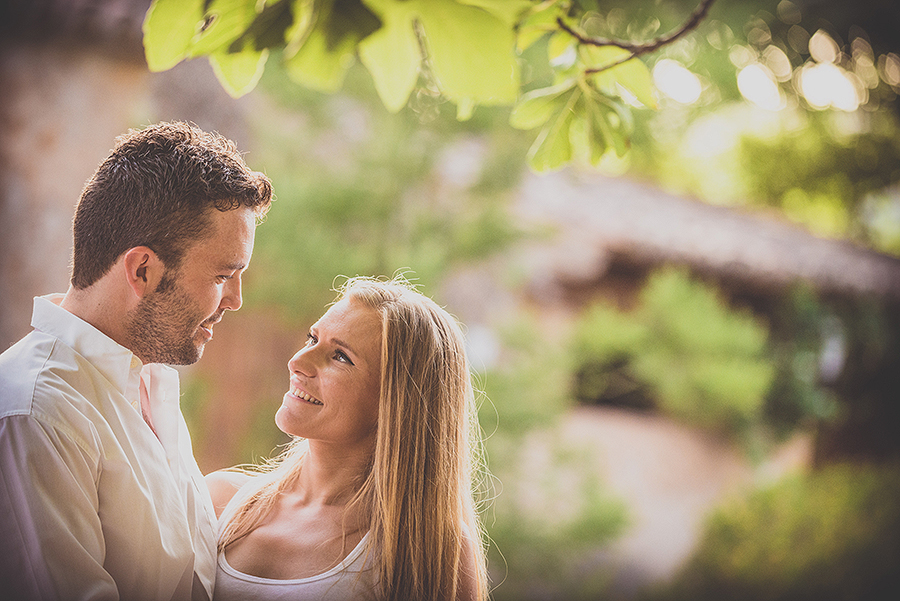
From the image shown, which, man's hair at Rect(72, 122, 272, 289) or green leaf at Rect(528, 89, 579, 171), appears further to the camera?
man's hair at Rect(72, 122, 272, 289)

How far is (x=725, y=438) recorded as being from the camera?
6148 millimetres

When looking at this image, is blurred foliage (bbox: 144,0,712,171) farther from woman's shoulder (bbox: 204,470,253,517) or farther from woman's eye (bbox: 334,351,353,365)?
woman's shoulder (bbox: 204,470,253,517)

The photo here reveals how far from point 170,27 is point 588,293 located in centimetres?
563

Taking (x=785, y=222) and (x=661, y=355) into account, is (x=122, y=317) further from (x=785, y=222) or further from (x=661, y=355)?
(x=785, y=222)

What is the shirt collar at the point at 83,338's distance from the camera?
123 centimetres

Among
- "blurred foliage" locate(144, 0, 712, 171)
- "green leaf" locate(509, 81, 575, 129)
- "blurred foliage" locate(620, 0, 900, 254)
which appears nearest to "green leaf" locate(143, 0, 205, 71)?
"blurred foliage" locate(144, 0, 712, 171)

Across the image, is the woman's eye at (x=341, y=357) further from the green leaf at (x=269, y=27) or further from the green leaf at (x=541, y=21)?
the green leaf at (x=269, y=27)

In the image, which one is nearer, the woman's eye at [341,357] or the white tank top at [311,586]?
the white tank top at [311,586]

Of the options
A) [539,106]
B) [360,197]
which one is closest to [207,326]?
[539,106]

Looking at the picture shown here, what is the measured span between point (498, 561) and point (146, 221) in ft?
14.4

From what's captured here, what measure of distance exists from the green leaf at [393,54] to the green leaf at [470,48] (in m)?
0.04

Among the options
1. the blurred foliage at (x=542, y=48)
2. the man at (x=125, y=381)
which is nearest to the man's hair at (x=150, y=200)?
the man at (x=125, y=381)

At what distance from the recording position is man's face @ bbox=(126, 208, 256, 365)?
1.30 metres

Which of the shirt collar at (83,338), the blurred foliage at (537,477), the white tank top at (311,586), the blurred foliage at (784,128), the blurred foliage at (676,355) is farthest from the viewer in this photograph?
the blurred foliage at (676,355)
